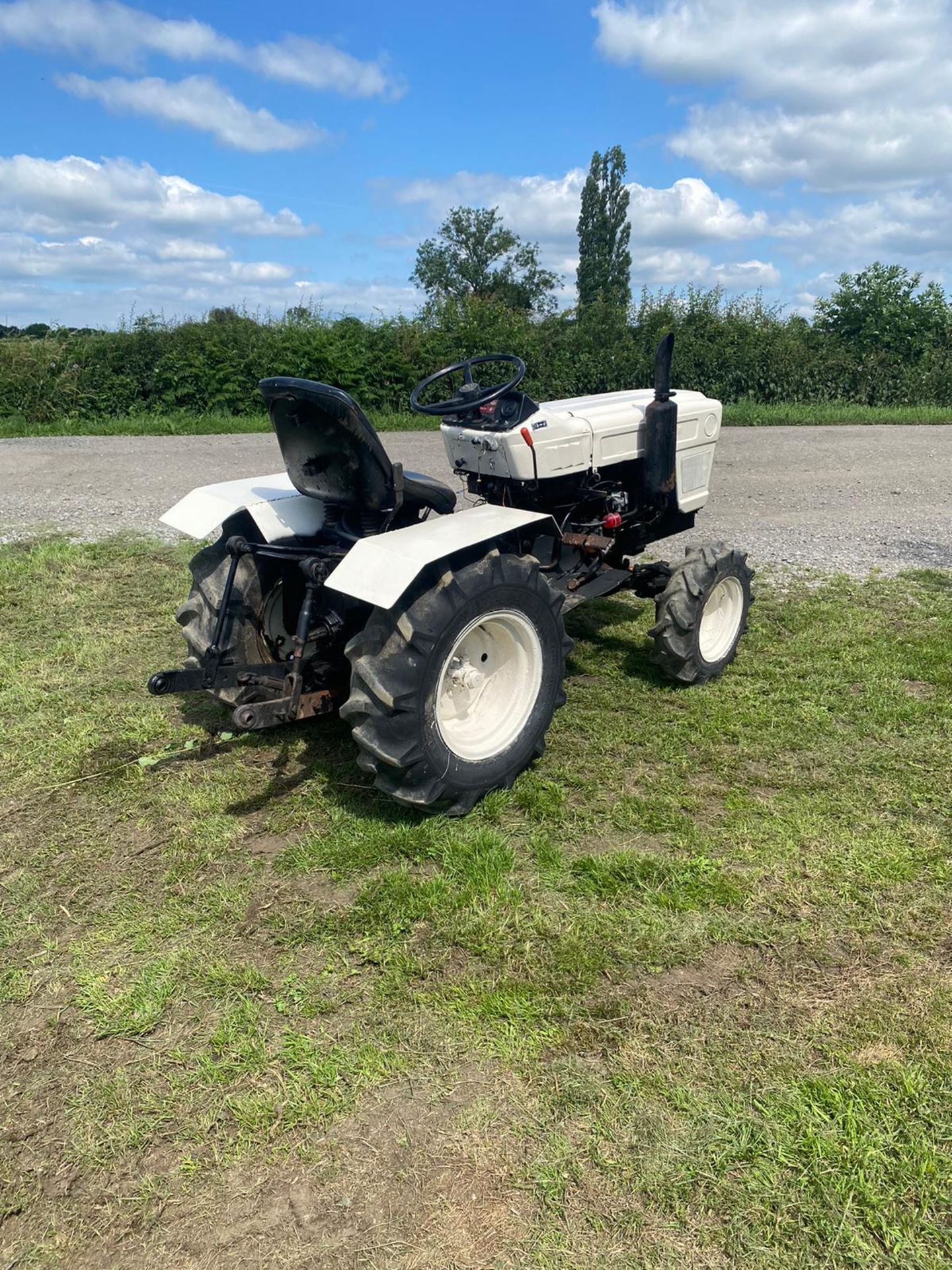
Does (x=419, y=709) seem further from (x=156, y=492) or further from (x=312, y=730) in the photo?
(x=156, y=492)

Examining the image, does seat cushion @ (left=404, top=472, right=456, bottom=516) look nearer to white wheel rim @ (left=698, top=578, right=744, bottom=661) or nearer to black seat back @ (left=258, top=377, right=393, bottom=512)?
black seat back @ (left=258, top=377, right=393, bottom=512)

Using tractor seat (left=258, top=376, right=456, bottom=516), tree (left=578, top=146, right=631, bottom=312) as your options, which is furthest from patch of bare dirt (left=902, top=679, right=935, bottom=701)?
tree (left=578, top=146, right=631, bottom=312)

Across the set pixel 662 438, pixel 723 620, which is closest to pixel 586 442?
pixel 662 438

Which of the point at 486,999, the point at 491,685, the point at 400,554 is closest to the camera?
the point at 486,999

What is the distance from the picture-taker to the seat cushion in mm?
3797

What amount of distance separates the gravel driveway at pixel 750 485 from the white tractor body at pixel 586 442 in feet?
8.47

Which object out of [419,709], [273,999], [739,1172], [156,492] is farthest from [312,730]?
[156,492]

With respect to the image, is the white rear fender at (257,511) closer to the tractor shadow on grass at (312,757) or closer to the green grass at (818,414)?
the tractor shadow on grass at (312,757)

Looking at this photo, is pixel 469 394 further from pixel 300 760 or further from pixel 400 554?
pixel 300 760

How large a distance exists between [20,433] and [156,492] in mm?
6662

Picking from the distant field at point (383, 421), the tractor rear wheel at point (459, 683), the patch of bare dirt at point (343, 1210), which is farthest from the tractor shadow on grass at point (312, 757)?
the distant field at point (383, 421)

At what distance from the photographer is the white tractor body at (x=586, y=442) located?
4000 mm

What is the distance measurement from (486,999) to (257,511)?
2277 mm

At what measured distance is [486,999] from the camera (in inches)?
94.0
